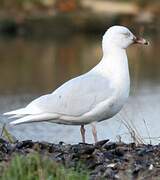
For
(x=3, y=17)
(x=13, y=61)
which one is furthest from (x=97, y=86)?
(x=3, y=17)

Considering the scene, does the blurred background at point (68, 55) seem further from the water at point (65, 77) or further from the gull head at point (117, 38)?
the gull head at point (117, 38)

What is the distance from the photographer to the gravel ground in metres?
6.34

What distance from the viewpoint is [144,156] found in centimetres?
692

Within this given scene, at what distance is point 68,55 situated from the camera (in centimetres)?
Result: 2391

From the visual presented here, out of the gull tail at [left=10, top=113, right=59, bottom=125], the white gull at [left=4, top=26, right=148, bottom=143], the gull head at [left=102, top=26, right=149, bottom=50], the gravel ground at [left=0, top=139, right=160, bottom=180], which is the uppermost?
the gull head at [left=102, top=26, right=149, bottom=50]

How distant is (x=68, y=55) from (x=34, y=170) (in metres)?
18.1

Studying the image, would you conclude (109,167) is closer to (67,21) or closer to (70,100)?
(70,100)

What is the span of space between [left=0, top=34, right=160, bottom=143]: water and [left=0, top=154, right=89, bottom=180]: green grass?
288 centimetres

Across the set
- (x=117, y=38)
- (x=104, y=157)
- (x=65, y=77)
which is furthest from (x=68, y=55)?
(x=104, y=157)

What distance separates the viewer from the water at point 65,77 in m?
10.6

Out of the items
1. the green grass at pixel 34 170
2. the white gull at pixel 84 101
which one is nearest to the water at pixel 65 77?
the white gull at pixel 84 101

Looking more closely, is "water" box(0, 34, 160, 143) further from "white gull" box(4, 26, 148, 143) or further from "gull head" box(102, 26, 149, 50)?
"gull head" box(102, 26, 149, 50)

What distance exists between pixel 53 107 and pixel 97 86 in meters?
0.47

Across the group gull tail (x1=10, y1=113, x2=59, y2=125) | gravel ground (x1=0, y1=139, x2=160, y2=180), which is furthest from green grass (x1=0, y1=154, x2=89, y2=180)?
gull tail (x1=10, y1=113, x2=59, y2=125)
